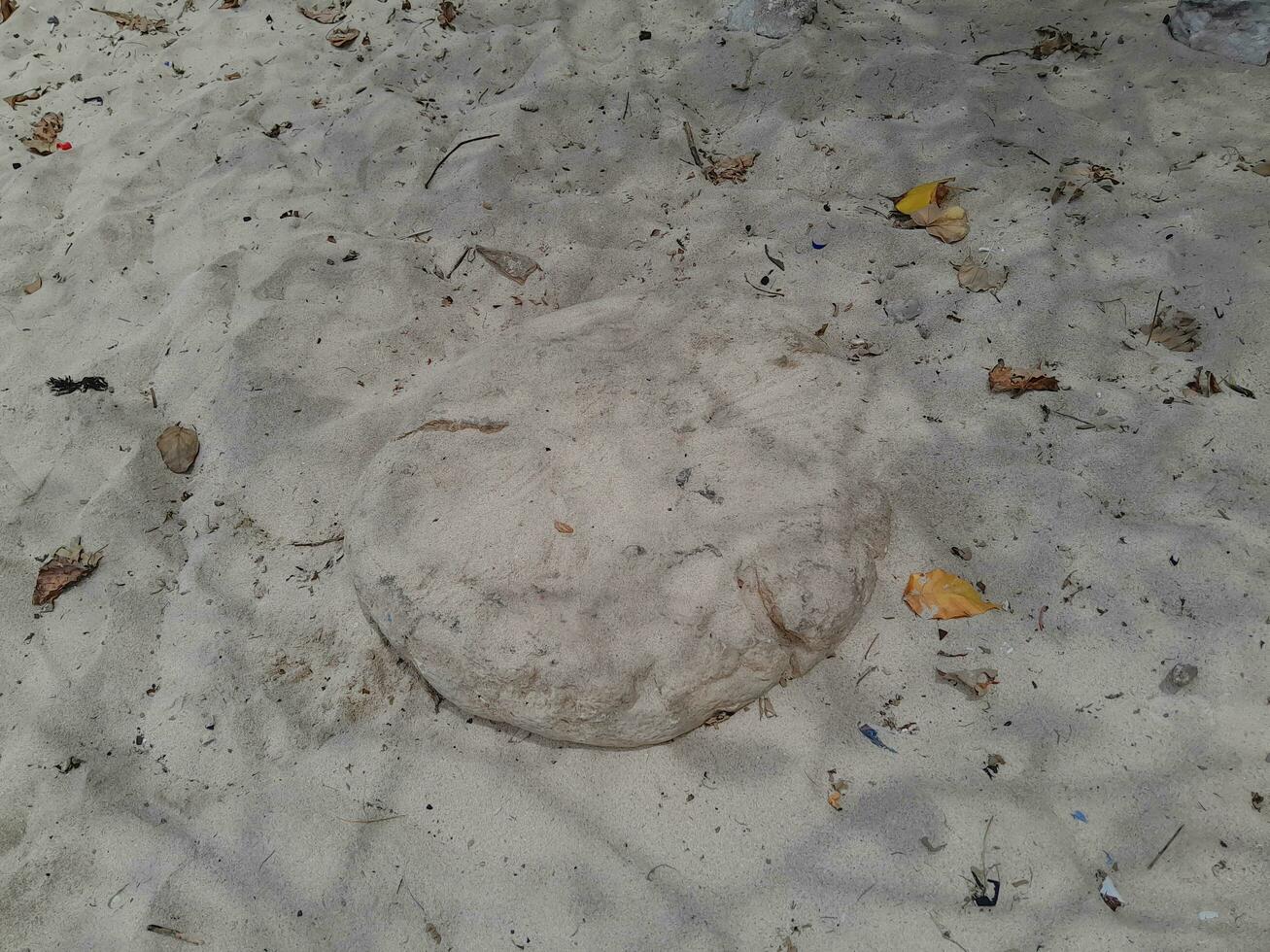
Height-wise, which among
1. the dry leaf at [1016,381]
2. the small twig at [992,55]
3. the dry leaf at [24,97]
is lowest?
the dry leaf at [1016,381]

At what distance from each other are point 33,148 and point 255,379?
2.00 meters

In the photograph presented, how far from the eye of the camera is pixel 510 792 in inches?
70.1

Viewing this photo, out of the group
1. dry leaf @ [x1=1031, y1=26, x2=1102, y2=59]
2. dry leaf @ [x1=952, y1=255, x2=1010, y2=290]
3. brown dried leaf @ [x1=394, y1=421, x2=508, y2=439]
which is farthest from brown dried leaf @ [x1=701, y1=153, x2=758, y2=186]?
brown dried leaf @ [x1=394, y1=421, x2=508, y2=439]

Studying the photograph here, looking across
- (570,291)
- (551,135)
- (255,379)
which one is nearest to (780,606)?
(570,291)

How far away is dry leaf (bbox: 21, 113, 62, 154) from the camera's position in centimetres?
338

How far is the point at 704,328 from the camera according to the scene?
227 cm

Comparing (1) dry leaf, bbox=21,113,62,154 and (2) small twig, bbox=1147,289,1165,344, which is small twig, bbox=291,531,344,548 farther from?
(1) dry leaf, bbox=21,113,62,154

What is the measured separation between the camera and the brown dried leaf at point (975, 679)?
5.81 feet

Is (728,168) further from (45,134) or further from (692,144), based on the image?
(45,134)

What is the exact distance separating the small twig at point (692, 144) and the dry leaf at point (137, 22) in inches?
106

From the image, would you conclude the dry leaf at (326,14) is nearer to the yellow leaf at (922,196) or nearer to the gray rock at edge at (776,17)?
the gray rock at edge at (776,17)

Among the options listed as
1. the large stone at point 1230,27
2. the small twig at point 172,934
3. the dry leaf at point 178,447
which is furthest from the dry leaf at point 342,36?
the small twig at point 172,934

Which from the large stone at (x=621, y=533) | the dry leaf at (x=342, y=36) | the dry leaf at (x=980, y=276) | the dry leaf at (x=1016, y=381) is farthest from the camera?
the dry leaf at (x=342, y=36)

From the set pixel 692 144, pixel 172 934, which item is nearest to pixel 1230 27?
pixel 692 144
